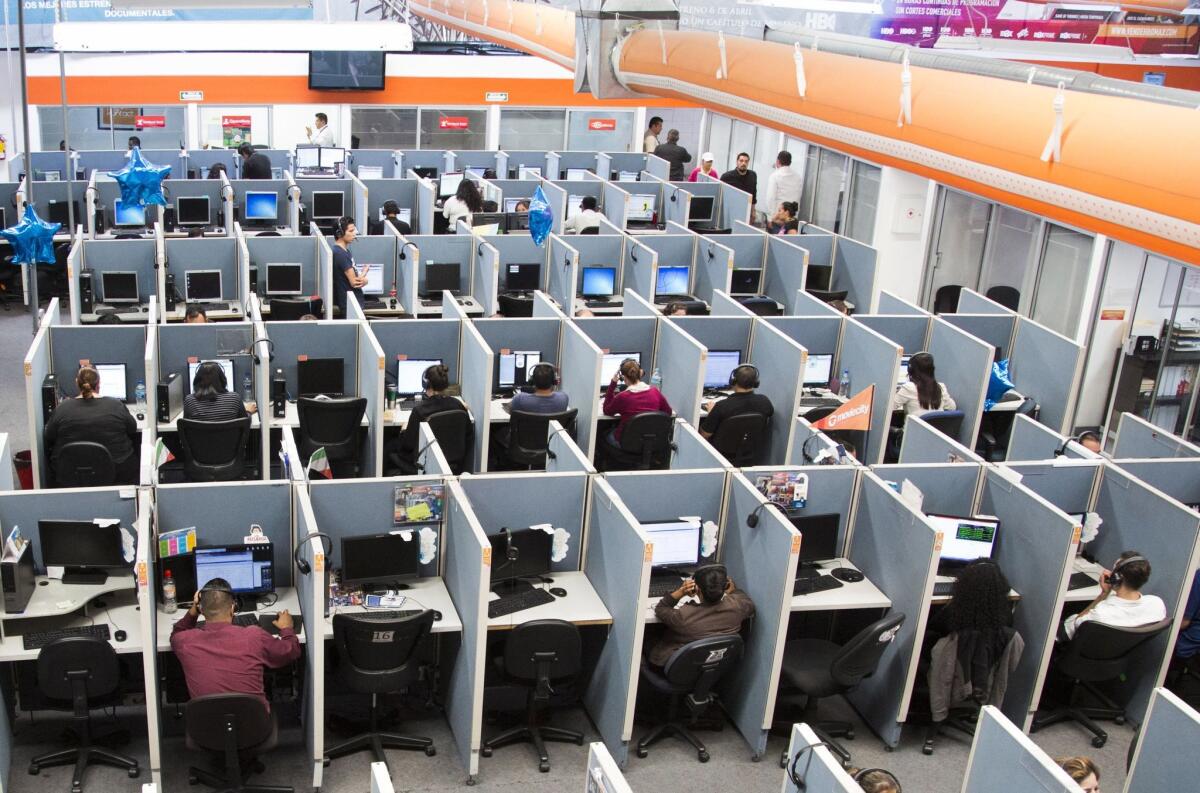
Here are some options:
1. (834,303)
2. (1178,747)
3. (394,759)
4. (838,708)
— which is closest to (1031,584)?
(838,708)

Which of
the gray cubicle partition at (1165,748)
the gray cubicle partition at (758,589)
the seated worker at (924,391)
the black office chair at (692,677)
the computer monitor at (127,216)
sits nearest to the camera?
the gray cubicle partition at (1165,748)

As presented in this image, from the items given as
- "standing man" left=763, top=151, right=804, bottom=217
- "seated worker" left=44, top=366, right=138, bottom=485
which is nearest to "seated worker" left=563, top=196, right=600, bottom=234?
"standing man" left=763, top=151, right=804, bottom=217

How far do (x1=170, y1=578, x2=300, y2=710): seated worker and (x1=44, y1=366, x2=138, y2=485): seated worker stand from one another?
2.11 meters

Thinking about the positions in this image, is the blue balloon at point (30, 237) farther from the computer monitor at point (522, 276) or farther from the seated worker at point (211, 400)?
the computer monitor at point (522, 276)

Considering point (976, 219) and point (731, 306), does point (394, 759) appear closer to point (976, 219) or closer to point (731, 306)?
point (731, 306)

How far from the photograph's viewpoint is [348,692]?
557 cm

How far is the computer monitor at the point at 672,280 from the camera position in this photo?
10211 millimetres

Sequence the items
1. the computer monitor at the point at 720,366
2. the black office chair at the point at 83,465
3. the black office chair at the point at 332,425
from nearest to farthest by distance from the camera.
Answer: the black office chair at the point at 83,465
the black office chair at the point at 332,425
the computer monitor at the point at 720,366

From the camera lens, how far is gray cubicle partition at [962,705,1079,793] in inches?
142

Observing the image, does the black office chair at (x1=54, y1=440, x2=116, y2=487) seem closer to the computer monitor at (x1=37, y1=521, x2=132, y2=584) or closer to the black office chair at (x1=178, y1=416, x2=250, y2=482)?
the black office chair at (x1=178, y1=416, x2=250, y2=482)

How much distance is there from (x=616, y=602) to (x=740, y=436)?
7.83 feet

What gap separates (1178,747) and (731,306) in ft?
15.5

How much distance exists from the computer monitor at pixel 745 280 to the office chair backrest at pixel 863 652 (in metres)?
5.47

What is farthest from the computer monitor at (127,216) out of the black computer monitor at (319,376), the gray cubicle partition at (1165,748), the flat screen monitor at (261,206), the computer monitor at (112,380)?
the gray cubicle partition at (1165,748)
